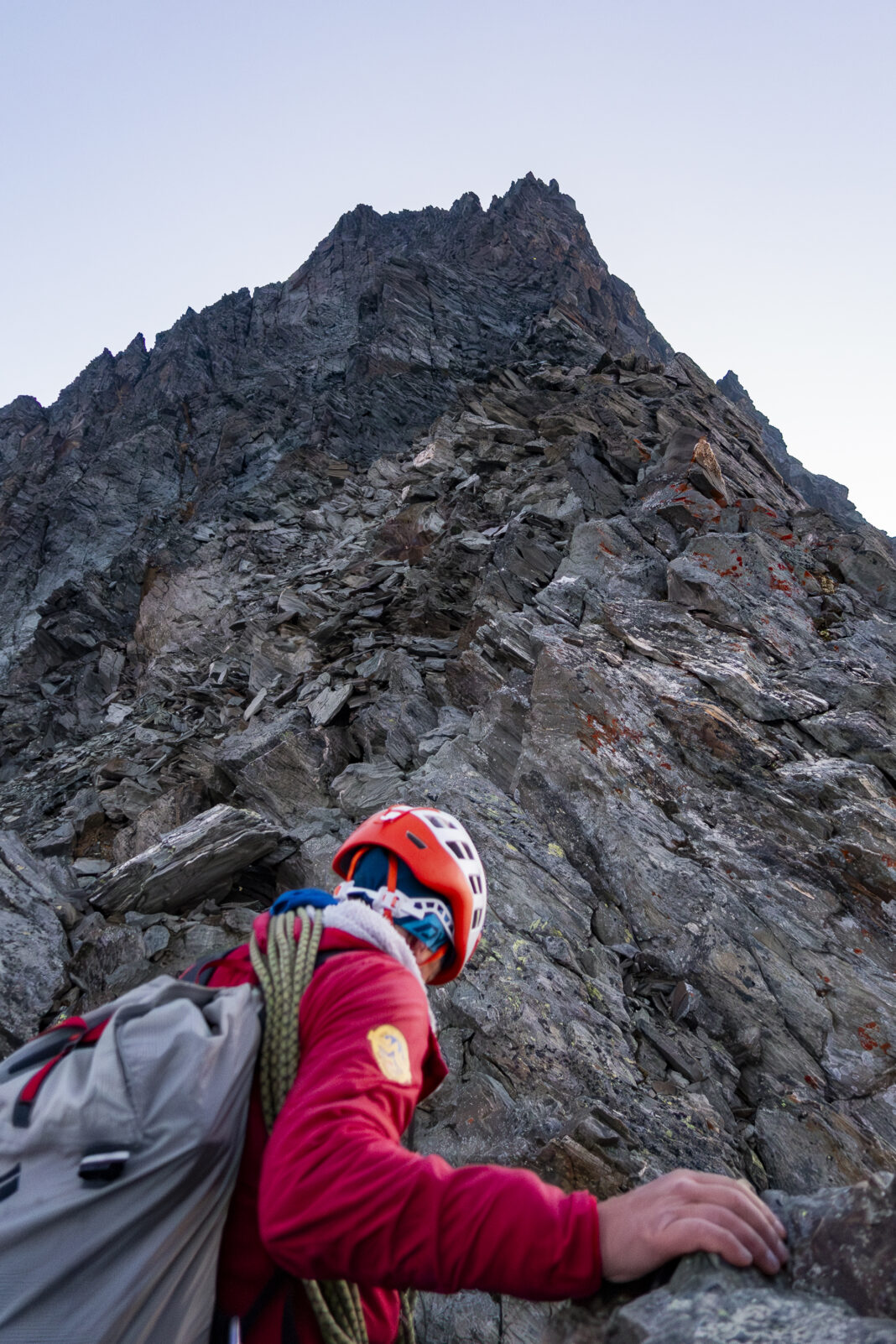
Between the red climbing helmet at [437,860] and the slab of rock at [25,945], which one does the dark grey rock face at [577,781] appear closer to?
the slab of rock at [25,945]

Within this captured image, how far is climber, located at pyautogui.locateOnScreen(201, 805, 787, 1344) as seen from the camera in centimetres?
163

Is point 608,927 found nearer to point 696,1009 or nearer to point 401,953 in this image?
point 696,1009

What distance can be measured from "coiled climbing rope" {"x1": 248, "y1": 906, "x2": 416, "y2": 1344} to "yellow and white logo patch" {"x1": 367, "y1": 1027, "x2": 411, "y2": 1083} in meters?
0.25

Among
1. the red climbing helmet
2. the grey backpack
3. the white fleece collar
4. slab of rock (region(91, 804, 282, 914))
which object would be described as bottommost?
slab of rock (region(91, 804, 282, 914))

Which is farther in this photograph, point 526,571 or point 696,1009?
point 526,571

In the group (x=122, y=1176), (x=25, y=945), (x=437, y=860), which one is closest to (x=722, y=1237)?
(x=437, y=860)

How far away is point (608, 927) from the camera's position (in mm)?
8047

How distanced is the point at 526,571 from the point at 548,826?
25.3ft

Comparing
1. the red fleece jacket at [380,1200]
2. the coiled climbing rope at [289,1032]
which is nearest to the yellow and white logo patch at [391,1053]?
the red fleece jacket at [380,1200]

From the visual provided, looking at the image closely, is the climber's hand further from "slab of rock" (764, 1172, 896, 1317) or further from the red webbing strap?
the red webbing strap

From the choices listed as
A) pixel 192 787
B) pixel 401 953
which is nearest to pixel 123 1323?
pixel 401 953

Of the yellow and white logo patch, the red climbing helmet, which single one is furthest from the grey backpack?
the red climbing helmet

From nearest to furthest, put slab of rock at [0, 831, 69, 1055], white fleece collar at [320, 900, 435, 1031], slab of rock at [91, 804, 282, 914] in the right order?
white fleece collar at [320, 900, 435, 1031] < slab of rock at [0, 831, 69, 1055] < slab of rock at [91, 804, 282, 914]

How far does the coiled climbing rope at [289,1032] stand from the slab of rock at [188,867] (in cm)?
778
